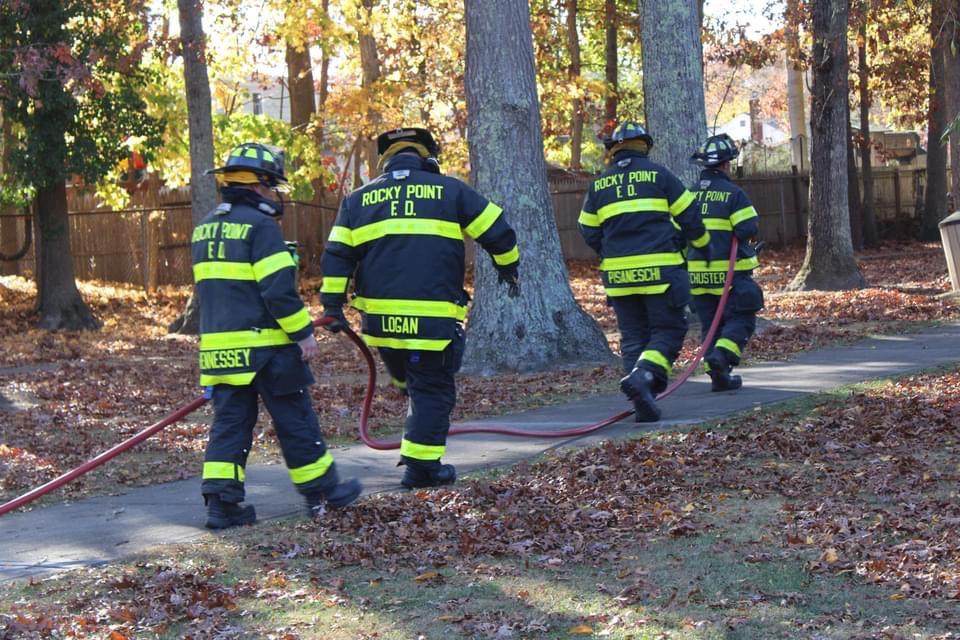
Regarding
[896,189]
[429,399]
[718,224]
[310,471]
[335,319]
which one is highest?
[896,189]

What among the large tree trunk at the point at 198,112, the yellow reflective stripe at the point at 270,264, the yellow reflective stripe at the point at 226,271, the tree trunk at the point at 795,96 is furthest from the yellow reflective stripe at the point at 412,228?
the tree trunk at the point at 795,96

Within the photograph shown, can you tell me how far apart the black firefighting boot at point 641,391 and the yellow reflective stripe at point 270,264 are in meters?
3.16

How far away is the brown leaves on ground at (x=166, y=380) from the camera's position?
31.3ft

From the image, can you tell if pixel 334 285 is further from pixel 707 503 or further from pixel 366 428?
pixel 707 503

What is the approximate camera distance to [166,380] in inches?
554

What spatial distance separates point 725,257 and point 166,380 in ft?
21.5

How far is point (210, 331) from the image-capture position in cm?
664

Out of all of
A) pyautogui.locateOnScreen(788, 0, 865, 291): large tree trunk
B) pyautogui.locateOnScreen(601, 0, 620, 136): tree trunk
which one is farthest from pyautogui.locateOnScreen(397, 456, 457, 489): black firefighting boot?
pyautogui.locateOnScreen(601, 0, 620, 136): tree trunk

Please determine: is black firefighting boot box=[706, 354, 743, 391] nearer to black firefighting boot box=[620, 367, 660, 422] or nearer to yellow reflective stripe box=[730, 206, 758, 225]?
yellow reflective stripe box=[730, 206, 758, 225]

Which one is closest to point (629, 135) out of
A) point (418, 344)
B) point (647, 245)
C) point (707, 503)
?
point (647, 245)

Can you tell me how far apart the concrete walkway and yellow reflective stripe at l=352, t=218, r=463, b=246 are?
1.49 m

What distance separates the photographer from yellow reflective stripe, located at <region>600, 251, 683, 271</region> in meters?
8.98

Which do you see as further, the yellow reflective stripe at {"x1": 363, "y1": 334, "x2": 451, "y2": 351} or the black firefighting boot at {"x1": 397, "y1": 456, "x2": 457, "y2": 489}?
the black firefighting boot at {"x1": 397, "y1": 456, "x2": 457, "y2": 489}

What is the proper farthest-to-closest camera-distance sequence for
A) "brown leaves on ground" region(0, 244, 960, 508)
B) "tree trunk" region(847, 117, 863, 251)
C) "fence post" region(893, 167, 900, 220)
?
"fence post" region(893, 167, 900, 220)
"tree trunk" region(847, 117, 863, 251)
"brown leaves on ground" region(0, 244, 960, 508)
